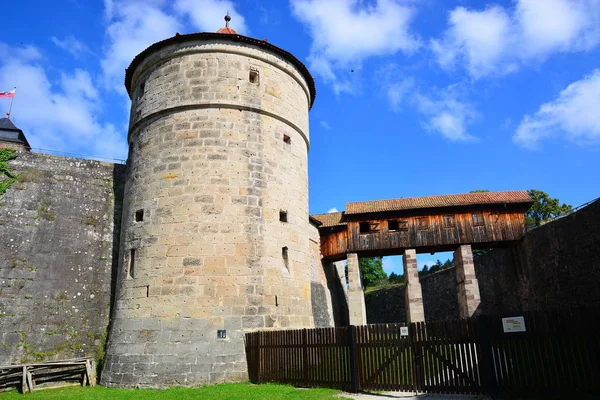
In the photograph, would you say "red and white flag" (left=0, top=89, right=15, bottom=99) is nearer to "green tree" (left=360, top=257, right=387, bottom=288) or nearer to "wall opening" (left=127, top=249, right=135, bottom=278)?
"wall opening" (left=127, top=249, right=135, bottom=278)

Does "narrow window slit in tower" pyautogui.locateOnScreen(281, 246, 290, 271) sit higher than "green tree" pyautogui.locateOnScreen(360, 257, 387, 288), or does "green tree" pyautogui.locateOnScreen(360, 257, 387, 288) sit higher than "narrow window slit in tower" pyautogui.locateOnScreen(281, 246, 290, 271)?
"green tree" pyautogui.locateOnScreen(360, 257, 387, 288)

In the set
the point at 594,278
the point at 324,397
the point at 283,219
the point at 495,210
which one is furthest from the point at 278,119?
the point at 495,210

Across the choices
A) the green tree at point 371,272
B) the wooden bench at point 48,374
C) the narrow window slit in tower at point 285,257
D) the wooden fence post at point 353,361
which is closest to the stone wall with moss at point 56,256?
the wooden bench at point 48,374

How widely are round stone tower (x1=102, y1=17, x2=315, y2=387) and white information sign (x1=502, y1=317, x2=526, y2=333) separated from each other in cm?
505

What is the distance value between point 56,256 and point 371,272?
43.3 m

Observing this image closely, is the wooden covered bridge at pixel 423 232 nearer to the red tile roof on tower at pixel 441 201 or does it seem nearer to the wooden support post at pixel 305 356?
the red tile roof on tower at pixel 441 201

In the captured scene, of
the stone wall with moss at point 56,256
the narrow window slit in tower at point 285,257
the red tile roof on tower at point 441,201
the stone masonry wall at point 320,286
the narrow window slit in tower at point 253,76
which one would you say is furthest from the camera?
the red tile roof on tower at point 441,201

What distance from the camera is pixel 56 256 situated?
11.0m

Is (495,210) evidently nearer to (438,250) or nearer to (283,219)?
(438,250)

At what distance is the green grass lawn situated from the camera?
762cm

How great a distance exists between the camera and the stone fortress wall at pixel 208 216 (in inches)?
366

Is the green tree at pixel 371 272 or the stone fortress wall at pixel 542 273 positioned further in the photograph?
the green tree at pixel 371 272

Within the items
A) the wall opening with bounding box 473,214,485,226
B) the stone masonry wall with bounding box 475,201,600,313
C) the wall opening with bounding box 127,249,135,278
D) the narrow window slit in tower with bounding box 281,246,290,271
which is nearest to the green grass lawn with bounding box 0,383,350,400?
the wall opening with bounding box 127,249,135,278

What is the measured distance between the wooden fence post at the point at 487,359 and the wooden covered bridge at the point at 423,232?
1251 cm
